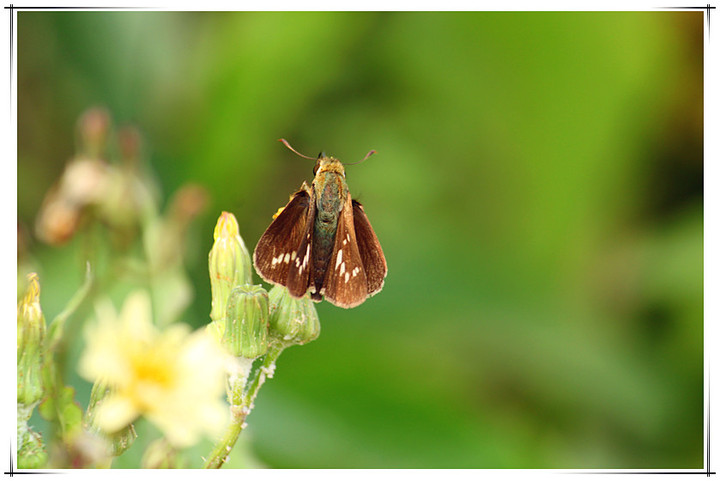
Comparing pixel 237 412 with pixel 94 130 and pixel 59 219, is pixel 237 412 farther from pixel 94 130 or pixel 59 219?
pixel 94 130

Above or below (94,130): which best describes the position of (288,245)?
below

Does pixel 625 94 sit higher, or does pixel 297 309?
pixel 625 94

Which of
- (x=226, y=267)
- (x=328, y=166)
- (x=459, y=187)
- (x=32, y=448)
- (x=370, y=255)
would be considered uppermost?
(x=459, y=187)

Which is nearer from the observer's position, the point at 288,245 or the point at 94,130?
the point at 288,245

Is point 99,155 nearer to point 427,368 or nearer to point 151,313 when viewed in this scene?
point 151,313

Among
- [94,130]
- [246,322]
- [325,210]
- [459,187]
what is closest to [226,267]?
[246,322]

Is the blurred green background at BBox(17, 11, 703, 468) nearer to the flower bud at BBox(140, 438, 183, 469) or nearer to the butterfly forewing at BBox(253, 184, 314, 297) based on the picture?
the butterfly forewing at BBox(253, 184, 314, 297)

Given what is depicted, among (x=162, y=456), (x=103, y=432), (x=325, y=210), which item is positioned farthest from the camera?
(x=325, y=210)
